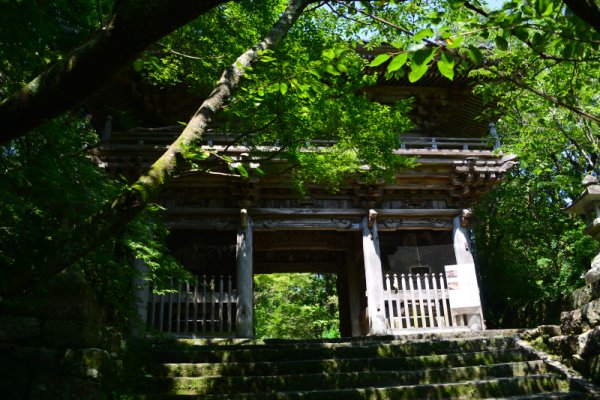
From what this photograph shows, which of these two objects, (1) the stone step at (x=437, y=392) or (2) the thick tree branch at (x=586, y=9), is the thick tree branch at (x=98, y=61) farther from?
(1) the stone step at (x=437, y=392)

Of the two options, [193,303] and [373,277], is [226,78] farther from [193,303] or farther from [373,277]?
[373,277]

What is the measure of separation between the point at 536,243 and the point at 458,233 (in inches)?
272

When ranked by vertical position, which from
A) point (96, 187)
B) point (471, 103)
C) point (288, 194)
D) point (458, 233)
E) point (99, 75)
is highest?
point (471, 103)

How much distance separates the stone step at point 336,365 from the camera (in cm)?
598

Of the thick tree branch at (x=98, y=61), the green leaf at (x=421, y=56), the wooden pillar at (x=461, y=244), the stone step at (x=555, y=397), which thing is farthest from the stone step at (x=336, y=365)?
the green leaf at (x=421, y=56)

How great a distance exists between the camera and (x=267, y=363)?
6168 mm

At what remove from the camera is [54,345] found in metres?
4.13

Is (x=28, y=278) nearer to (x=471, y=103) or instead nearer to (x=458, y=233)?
(x=458, y=233)

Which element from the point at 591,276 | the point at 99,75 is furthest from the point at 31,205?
the point at 591,276

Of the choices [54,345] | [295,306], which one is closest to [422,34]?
[54,345]

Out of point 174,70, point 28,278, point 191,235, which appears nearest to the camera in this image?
point 28,278

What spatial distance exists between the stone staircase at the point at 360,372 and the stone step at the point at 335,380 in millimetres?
11

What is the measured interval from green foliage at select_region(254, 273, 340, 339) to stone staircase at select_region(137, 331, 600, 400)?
12.6 metres

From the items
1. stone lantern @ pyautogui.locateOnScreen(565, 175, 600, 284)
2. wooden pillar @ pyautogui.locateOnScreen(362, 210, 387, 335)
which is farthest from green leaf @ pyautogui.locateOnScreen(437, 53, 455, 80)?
wooden pillar @ pyautogui.locateOnScreen(362, 210, 387, 335)
